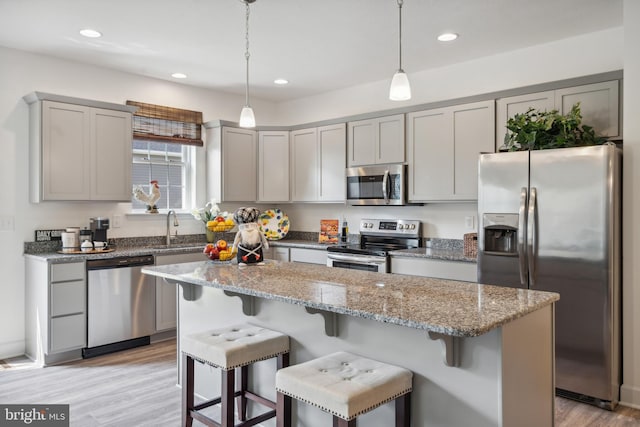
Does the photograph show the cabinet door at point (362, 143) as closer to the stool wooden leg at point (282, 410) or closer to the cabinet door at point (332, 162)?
the cabinet door at point (332, 162)

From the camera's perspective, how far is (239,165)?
17.6ft

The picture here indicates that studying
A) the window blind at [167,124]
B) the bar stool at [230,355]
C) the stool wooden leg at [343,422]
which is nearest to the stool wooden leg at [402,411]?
the stool wooden leg at [343,422]

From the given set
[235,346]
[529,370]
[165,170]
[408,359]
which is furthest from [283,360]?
[165,170]

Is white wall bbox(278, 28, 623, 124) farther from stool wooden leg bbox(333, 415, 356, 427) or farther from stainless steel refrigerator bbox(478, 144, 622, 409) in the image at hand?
stool wooden leg bbox(333, 415, 356, 427)

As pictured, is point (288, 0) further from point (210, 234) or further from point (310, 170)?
point (210, 234)

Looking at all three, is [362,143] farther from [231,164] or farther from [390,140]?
[231,164]

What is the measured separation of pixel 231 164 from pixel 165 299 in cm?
168

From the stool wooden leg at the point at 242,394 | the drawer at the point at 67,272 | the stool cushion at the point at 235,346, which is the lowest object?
the stool wooden leg at the point at 242,394

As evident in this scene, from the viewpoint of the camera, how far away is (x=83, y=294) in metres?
3.90

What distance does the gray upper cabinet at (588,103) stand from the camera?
10.9 feet

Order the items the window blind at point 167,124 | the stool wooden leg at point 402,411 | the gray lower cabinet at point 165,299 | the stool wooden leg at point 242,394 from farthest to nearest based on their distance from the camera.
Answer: the window blind at point 167,124 < the gray lower cabinet at point 165,299 < the stool wooden leg at point 242,394 < the stool wooden leg at point 402,411

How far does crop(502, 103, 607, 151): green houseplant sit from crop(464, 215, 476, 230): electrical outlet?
41.9 inches

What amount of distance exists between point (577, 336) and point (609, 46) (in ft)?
7.41

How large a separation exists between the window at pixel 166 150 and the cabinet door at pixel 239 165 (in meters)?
0.36
